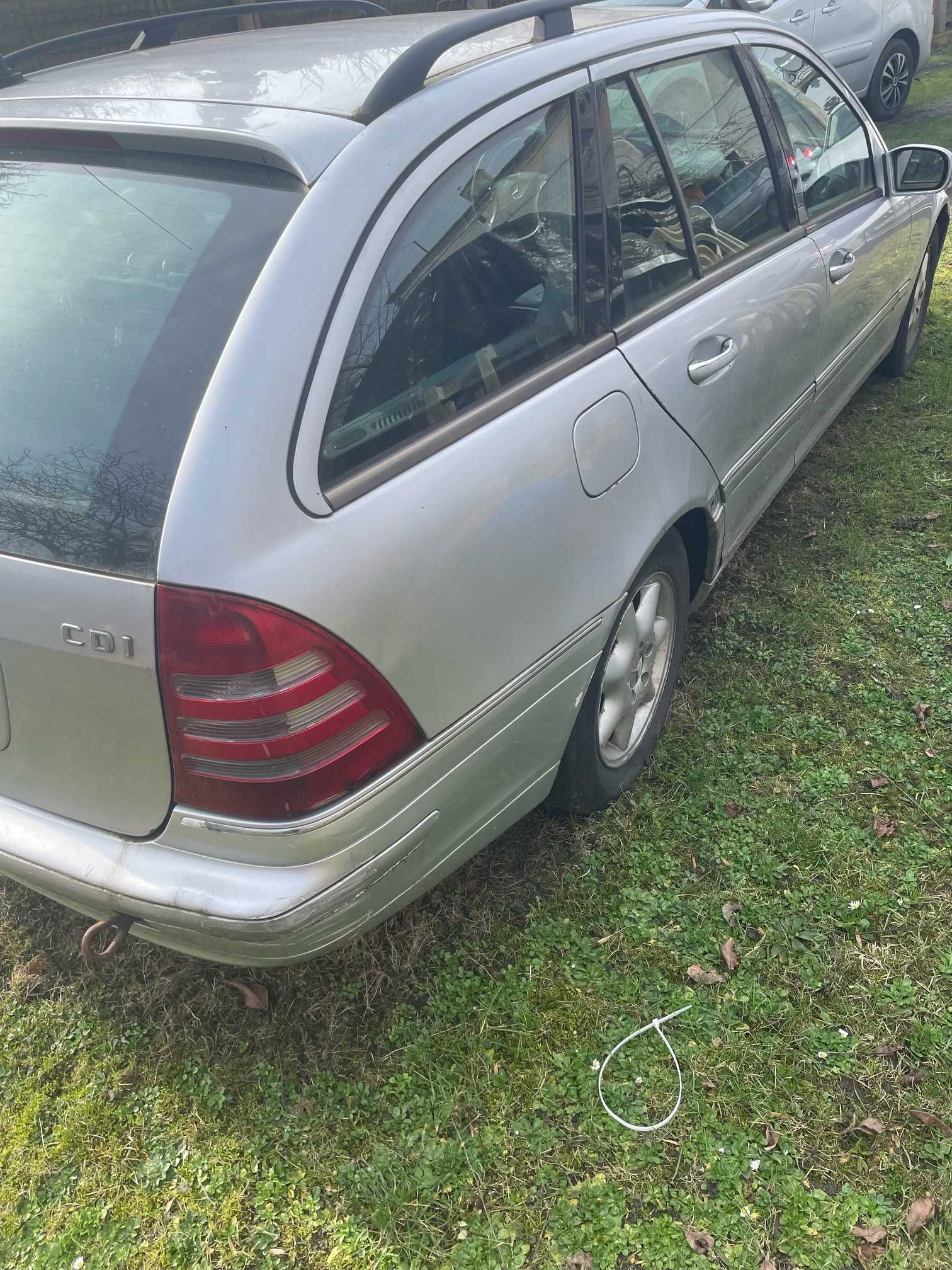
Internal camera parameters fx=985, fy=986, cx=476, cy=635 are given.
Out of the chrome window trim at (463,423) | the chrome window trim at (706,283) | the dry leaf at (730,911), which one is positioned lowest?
the dry leaf at (730,911)

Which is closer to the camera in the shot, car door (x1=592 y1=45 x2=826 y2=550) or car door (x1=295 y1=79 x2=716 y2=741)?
car door (x1=295 y1=79 x2=716 y2=741)

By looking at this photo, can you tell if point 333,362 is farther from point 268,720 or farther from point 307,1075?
point 307,1075

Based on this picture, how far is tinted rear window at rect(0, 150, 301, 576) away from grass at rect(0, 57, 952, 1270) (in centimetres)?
118

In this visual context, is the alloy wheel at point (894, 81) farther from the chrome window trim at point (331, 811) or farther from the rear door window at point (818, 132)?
the chrome window trim at point (331, 811)

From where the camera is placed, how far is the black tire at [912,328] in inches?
179

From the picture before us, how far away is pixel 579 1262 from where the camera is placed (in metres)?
1.74

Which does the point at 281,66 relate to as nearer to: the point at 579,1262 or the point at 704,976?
the point at 704,976

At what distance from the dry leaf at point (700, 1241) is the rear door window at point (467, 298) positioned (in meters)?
1.47

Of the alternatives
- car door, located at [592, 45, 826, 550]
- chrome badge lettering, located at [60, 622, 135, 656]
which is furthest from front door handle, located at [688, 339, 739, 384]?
chrome badge lettering, located at [60, 622, 135, 656]

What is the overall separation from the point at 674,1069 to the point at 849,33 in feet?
27.9

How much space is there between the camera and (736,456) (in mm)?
2777

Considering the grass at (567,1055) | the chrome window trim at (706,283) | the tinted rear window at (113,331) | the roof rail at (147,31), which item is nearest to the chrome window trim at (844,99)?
the chrome window trim at (706,283)

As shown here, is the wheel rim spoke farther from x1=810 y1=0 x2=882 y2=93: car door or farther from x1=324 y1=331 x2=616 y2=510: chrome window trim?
x1=810 y1=0 x2=882 y2=93: car door

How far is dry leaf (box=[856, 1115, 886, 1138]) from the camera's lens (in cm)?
187
